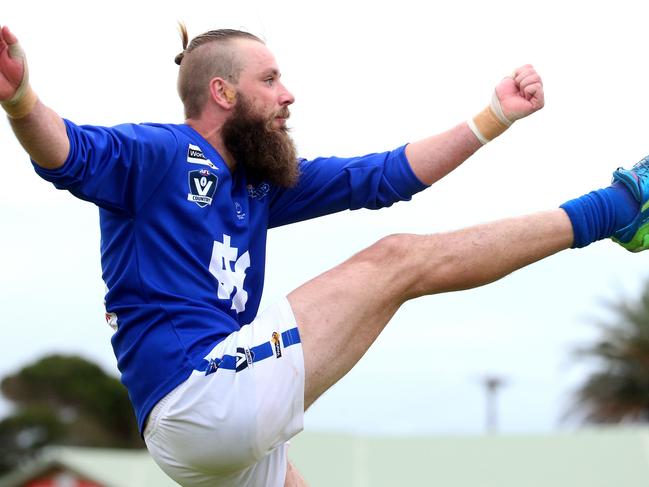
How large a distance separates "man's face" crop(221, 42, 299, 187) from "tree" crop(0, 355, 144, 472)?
139ft

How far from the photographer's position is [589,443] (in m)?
17.5

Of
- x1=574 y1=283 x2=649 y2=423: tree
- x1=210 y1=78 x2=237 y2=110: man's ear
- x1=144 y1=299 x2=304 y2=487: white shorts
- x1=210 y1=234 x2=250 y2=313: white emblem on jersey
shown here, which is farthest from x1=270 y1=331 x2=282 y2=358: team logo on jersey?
x1=574 y1=283 x2=649 y2=423: tree

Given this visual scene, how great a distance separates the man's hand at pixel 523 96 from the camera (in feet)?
19.2

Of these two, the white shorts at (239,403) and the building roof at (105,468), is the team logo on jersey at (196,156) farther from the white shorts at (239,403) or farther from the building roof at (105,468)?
the building roof at (105,468)

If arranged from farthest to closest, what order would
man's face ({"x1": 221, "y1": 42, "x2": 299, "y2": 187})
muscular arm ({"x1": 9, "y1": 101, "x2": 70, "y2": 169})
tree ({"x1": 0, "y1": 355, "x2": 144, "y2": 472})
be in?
tree ({"x1": 0, "y1": 355, "x2": 144, "y2": 472}) < man's face ({"x1": 221, "y1": 42, "x2": 299, "y2": 187}) < muscular arm ({"x1": 9, "y1": 101, "x2": 70, "y2": 169})

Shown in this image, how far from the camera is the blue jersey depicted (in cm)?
527

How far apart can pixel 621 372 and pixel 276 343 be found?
101 feet

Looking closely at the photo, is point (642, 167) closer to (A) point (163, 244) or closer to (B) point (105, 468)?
(A) point (163, 244)

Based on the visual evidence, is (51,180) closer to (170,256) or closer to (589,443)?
(170,256)

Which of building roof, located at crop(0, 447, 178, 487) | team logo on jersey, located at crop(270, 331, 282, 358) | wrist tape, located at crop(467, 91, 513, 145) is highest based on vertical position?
wrist tape, located at crop(467, 91, 513, 145)

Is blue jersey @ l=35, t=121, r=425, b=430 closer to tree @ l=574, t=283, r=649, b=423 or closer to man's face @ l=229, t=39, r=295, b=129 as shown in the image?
man's face @ l=229, t=39, r=295, b=129

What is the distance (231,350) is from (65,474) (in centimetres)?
1803

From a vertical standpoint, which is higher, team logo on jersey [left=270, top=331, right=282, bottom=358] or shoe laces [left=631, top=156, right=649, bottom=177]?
shoe laces [left=631, top=156, right=649, bottom=177]

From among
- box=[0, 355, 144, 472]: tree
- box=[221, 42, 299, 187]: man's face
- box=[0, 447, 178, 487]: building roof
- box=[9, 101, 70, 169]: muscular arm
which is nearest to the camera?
box=[9, 101, 70, 169]: muscular arm
